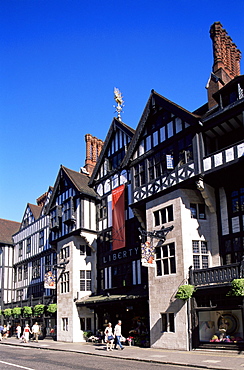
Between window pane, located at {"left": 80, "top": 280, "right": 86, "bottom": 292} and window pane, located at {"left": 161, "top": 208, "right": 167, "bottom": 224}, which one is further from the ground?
window pane, located at {"left": 161, "top": 208, "right": 167, "bottom": 224}

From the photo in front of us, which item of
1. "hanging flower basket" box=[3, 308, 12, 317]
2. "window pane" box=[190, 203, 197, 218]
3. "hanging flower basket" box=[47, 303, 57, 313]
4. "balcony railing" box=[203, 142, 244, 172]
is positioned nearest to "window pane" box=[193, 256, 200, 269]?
"window pane" box=[190, 203, 197, 218]

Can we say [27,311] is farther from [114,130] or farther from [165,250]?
[165,250]

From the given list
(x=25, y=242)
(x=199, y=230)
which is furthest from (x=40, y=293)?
(x=199, y=230)

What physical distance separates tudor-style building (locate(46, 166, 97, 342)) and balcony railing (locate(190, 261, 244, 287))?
45.9 feet

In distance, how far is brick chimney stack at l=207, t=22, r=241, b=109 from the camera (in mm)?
27094

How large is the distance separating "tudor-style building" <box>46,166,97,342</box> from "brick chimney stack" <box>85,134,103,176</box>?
504 cm

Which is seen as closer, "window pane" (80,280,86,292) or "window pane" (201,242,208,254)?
"window pane" (201,242,208,254)

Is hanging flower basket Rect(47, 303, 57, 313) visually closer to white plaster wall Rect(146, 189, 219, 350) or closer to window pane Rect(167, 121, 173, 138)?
white plaster wall Rect(146, 189, 219, 350)

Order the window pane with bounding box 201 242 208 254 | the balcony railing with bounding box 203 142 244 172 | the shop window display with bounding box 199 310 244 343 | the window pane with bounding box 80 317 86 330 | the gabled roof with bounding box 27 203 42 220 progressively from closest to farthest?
the shop window display with bounding box 199 310 244 343, the balcony railing with bounding box 203 142 244 172, the window pane with bounding box 201 242 208 254, the window pane with bounding box 80 317 86 330, the gabled roof with bounding box 27 203 42 220

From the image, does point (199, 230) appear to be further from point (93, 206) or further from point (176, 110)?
point (93, 206)

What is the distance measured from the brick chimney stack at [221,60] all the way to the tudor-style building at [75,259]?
46.3 ft

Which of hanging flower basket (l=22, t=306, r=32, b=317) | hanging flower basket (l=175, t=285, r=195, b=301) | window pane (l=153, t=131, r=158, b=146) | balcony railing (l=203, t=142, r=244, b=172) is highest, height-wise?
window pane (l=153, t=131, r=158, b=146)

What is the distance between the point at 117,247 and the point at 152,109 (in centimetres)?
1076

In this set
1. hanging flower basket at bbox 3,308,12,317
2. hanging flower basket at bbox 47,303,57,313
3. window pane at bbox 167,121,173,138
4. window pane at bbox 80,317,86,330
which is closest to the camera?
window pane at bbox 167,121,173,138
